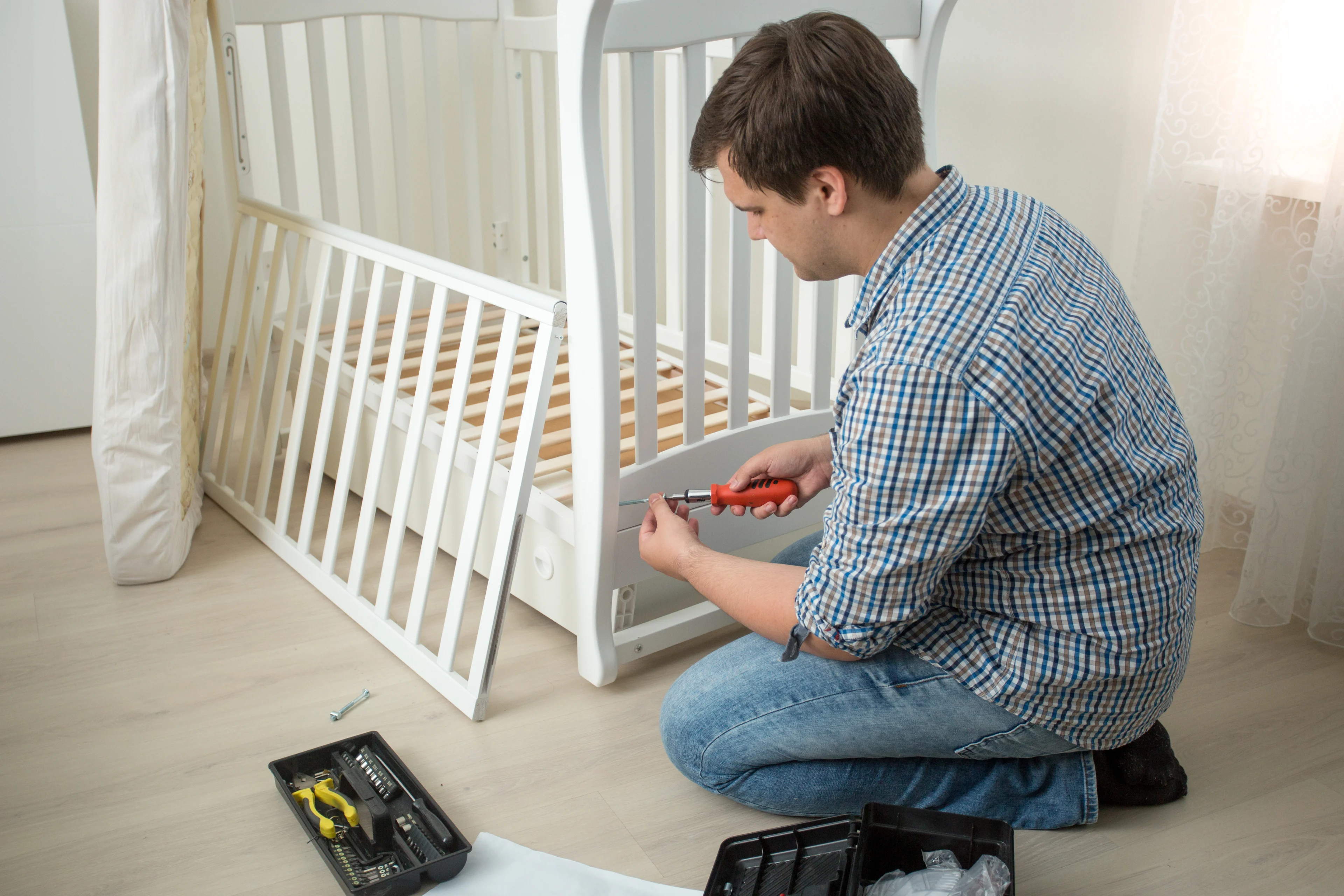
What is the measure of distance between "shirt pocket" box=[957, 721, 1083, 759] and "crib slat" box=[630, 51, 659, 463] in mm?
569

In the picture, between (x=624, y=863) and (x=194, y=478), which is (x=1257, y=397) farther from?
(x=194, y=478)

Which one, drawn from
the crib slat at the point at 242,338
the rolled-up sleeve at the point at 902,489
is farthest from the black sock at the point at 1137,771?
the crib slat at the point at 242,338

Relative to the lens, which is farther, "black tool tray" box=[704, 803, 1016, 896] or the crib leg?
the crib leg

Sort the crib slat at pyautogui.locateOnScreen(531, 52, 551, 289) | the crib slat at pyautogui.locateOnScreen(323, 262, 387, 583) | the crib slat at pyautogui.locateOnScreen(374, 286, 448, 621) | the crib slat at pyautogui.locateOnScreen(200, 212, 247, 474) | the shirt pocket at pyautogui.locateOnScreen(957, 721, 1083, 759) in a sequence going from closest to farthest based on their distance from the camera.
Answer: the shirt pocket at pyautogui.locateOnScreen(957, 721, 1083, 759) < the crib slat at pyautogui.locateOnScreen(374, 286, 448, 621) < the crib slat at pyautogui.locateOnScreen(323, 262, 387, 583) < the crib slat at pyautogui.locateOnScreen(200, 212, 247, 474) < the crib slat at pyautogui.locateOnScreen(531, 52, 551, 289)

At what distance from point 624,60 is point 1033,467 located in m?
1.66

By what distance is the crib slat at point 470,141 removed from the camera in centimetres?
226

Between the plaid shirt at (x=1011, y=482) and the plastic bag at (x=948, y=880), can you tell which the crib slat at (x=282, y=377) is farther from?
the plastic bag at (x=948, y=880)

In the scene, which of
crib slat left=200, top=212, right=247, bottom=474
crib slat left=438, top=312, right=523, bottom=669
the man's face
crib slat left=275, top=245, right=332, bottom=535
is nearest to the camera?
the man's face

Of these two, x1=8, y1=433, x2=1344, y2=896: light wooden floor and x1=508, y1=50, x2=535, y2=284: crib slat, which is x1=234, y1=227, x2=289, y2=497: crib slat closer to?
x1=8, y1=433, x2=1344, y2=896: light wooden floor

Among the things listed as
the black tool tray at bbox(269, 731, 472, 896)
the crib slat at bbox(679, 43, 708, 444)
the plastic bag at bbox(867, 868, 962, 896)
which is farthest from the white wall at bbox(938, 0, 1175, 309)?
the black tool tray at bbox(269, 731, 472, 896)

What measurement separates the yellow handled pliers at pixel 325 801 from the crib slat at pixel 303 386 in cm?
68

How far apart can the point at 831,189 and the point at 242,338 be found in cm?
142

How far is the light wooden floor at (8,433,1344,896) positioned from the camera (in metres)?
1.22

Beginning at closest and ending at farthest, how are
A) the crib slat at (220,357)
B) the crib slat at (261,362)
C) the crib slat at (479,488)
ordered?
the crib slat at (479,488) → the crib slat at (261,362) → the crib slat at (220,357)
